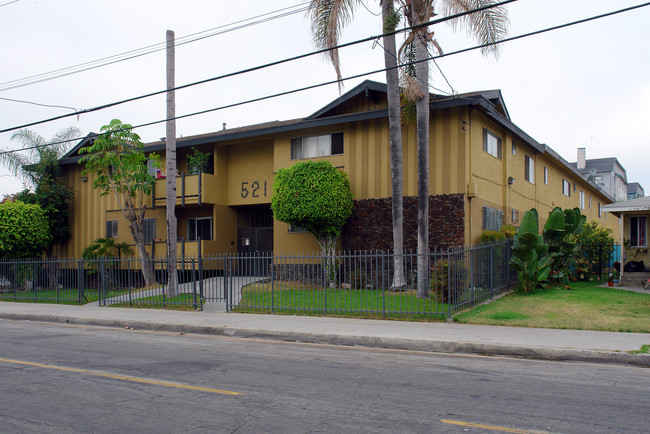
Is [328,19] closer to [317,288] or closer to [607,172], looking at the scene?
[317,288]

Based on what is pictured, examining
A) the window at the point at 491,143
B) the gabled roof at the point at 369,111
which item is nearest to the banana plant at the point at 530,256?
the gabled roof at the point at 369,111

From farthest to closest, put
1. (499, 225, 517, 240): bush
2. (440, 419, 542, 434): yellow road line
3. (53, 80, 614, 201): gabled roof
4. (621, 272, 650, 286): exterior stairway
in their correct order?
(499, 225, 517, 240): bush
(53, 80, 614, 201): gabled roof
(621, 272, 650, 286): exterior stairway
(440, 419, 542, 434): yellow road line

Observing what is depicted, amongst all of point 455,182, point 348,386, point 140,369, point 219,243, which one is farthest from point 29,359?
point 219,243

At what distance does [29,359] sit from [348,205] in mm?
12301

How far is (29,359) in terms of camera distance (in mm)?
9344

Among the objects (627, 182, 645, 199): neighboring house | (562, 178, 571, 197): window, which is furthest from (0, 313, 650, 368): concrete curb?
(627, 182, 645, 199): neighboring house

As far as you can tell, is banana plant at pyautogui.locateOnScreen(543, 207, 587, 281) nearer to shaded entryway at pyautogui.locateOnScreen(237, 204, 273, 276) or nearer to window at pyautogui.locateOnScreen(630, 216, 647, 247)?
window at pyautogui.locateOnScreen(630, 216, 647, 247)

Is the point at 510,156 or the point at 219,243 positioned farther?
the point at 219,243

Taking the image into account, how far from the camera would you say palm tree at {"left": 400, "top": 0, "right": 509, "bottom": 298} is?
15523 mm

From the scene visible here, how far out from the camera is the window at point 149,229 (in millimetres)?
26109

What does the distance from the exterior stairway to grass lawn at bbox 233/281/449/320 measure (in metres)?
7.61

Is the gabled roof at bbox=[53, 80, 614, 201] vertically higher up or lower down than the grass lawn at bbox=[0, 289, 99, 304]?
higher up

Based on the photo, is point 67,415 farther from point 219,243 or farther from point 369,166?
point 219,243

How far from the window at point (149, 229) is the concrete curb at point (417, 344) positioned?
37.2ft
